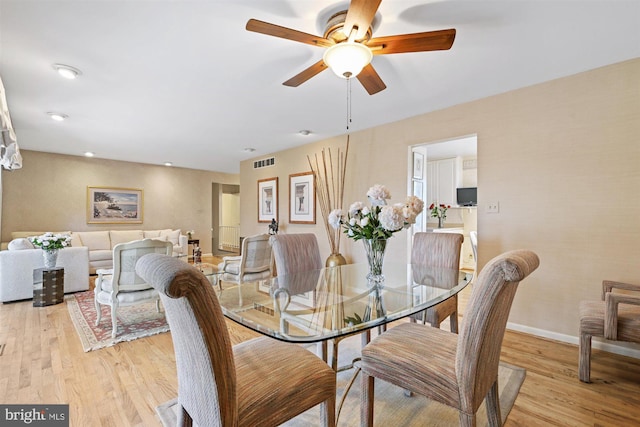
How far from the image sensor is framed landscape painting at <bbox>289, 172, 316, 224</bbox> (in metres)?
5.04

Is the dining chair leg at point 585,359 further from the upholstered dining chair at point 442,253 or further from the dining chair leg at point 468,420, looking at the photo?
the dining chair leg at point 468,420

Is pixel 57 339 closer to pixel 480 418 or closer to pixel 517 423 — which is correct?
pixel 480 418

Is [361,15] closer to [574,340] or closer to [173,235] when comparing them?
[574,340]

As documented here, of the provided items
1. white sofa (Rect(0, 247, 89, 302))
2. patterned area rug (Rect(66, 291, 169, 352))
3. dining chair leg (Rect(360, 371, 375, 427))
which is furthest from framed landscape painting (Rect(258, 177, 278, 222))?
dining chair leg (Rect(360, 371, 375, 427))

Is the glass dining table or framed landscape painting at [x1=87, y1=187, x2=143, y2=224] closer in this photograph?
the glass dining table

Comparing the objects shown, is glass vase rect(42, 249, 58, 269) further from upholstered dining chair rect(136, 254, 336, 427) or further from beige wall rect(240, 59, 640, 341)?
beige wall rect(240, 59, 640, 341)

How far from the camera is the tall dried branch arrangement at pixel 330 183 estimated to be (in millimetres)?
4557

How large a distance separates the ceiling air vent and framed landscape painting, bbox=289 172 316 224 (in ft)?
2.34

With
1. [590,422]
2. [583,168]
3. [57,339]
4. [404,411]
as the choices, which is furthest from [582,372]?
[57,339]

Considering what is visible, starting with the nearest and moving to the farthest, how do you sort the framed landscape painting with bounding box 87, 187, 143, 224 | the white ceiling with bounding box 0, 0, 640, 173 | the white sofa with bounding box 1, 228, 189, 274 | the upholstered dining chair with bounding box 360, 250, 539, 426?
the upholstered dining chair with bounding box 360, 250, 539, 426, the white ceiling with bounding box 0, 0, 640, 173, the white sofa with bounding box 1, 228, 189, 274, the framed landscape painting with bounding box 87, 187, 143, 224

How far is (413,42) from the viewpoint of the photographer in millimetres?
1679

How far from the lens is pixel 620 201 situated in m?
2.38

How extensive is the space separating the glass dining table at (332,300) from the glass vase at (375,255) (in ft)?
0.09

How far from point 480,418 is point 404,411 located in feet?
1.46
